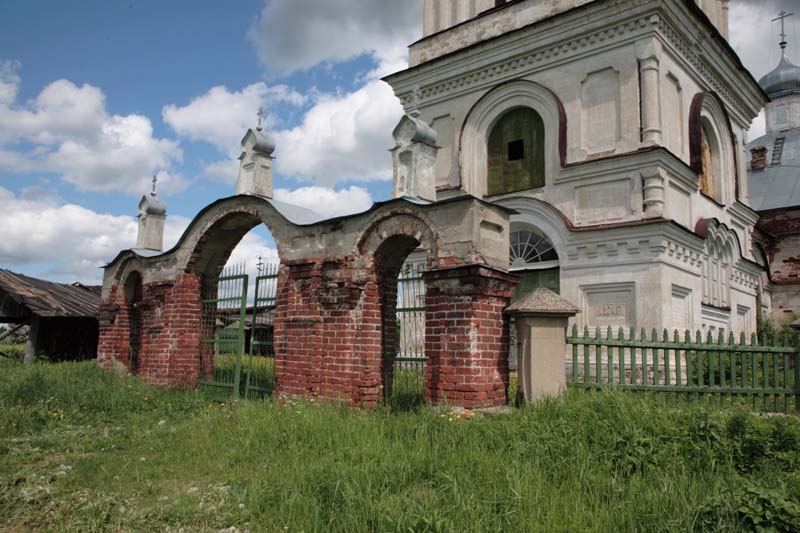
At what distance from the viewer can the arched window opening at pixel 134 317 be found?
11.2m

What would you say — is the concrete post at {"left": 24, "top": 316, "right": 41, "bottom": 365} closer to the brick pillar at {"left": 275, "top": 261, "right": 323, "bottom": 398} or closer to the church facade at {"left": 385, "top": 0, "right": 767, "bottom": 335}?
the brick pillar at {"left": 275, "top": 261, "right": 323, "bottom": 398}

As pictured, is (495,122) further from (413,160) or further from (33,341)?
(33,341)

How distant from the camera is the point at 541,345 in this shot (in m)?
6.05

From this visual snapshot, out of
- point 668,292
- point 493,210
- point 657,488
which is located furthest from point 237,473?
point 668,292

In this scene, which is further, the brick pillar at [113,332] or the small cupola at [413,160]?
the brick pillar at [113,332]

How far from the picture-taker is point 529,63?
1289 centimetres

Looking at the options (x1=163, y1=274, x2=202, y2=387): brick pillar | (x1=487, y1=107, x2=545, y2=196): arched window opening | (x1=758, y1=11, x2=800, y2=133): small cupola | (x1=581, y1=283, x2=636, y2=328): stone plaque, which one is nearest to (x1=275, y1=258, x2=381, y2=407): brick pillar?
(x1=163, y1=274, x2=202, y2=387): brick pillar

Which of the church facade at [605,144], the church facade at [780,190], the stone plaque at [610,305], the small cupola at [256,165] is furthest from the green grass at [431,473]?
the church facade at [780,190]

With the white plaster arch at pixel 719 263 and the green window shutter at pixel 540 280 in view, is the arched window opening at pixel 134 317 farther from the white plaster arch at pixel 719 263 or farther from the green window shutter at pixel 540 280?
the white plaster arch at pixel 719 263

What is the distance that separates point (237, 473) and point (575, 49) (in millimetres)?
10728

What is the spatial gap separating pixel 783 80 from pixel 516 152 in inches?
1005

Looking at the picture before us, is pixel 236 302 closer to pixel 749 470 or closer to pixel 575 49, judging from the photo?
pixel 749 470

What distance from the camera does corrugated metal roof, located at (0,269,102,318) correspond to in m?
14.0

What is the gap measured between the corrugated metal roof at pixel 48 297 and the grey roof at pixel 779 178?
21.3 meters
